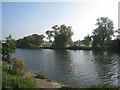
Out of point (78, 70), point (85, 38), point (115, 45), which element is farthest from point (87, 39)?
point (78, 70)

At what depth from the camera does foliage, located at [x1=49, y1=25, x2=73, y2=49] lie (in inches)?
2472

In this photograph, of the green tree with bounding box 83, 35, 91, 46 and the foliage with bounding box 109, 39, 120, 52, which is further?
the green tree with bounding box 83, 35, 91, 46

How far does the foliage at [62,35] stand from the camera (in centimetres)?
6278

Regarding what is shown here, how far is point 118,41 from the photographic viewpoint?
44.0 meters

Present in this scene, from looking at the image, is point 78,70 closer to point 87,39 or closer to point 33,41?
point 87,39

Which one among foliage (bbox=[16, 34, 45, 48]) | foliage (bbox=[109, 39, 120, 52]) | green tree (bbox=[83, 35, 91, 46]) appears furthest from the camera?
foliage (bbox=[16, 34, 45, 48])

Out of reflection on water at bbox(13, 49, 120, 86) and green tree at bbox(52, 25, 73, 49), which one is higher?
green tree at bbox(52, 25, 73, 49)

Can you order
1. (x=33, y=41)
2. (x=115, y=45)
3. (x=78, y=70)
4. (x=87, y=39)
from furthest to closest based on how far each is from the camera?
(x=33, y=41) → (x=87, y=39) → (x=115, y=45) → (x=78, y=70)

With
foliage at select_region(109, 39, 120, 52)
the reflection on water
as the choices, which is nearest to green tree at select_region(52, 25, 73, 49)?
foliage at select_region(109, 39, 120, 52)

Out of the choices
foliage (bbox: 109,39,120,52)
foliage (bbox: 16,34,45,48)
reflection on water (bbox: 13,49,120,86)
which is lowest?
reflection on water (bbox: 13,49,120,86)

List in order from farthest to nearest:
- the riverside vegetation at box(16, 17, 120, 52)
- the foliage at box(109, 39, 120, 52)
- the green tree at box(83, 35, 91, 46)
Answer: the green tree at box(83, 35, 91, 46) < the riverside vegetation at box(16, 17, 120, 52) < the foliage at box(109, 39, 120, 52)

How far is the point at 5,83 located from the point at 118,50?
43.7 m

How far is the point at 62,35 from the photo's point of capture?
6294 cm

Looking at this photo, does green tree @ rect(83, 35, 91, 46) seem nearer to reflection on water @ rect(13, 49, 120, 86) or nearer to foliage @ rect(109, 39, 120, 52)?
foliage @ rect(109, 39, 120, 52)
